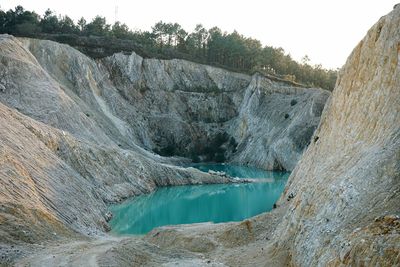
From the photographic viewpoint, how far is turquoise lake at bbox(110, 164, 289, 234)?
46.2 metres

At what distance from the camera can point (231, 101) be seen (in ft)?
375

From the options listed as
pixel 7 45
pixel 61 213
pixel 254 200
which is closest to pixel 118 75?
pixel 7 45

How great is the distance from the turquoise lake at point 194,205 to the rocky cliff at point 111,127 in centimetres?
209

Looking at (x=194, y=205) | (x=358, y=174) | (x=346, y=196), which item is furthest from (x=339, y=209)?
(x=194, y=205)

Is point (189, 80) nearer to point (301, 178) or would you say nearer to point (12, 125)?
point (12, 125)

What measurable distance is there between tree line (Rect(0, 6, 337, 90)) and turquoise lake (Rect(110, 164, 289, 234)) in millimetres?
53591

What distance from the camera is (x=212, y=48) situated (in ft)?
426

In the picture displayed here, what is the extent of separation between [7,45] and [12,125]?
1370 inches

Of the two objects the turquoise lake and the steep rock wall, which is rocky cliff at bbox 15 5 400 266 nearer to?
the steep rock wall

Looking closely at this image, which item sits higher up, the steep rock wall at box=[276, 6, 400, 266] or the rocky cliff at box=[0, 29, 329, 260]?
the steep rock wall at box=[276, 6, 400, 266]

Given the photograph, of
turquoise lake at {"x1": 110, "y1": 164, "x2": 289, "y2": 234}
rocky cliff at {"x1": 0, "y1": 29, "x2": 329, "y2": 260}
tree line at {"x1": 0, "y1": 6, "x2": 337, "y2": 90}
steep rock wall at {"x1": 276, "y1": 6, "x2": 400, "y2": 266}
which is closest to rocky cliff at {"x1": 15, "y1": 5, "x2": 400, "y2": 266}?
steep rock wall at {"x1": 276, "y1": 6, "x2": 400, "y2": 266}

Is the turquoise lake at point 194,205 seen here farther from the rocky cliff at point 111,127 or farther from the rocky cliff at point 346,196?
the rocky cliff at point 346,196

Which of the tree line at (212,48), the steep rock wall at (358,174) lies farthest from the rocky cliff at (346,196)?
the tree line at (212,48)

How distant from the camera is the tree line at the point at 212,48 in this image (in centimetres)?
11862
